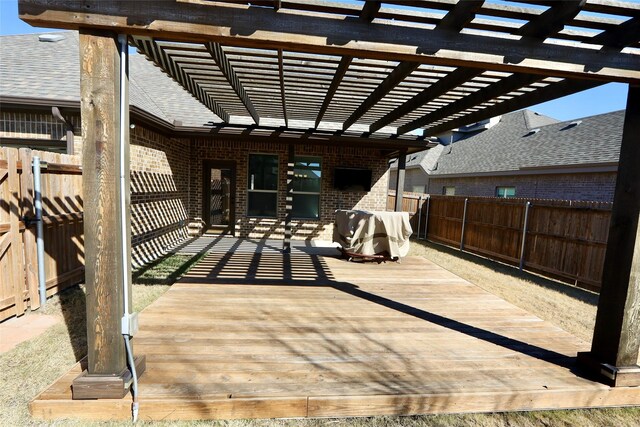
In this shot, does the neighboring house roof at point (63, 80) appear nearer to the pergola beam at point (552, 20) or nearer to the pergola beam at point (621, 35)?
the pergola beam at point (552, 20)

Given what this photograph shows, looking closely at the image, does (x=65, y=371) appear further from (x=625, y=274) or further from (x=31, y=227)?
(x=625, y=274)

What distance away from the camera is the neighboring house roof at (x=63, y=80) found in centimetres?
A: 545

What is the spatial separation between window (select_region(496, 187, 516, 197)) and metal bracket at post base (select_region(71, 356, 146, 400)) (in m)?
15.2

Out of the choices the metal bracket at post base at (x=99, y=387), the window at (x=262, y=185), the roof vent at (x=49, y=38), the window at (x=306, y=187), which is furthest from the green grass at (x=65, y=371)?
the roof vent at (x=49, y=38)

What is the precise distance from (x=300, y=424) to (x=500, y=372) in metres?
1.80

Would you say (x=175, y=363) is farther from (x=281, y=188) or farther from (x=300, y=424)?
(x=281, y=188)

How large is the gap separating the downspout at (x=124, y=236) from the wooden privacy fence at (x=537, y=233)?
7.73 meters

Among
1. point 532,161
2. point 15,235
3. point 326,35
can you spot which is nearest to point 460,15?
point 326,35

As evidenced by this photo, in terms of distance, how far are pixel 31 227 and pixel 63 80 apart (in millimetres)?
3642

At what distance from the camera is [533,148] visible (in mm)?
13469

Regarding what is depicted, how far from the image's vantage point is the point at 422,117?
5.38 meters

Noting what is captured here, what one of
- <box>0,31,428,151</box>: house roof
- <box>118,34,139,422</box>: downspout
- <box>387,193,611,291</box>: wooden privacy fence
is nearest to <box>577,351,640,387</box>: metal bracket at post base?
<box>118,34,139,422</box>: downspout

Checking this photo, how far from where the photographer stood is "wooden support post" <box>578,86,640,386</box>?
2475 millimetres

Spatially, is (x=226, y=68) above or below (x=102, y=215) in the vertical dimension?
above
